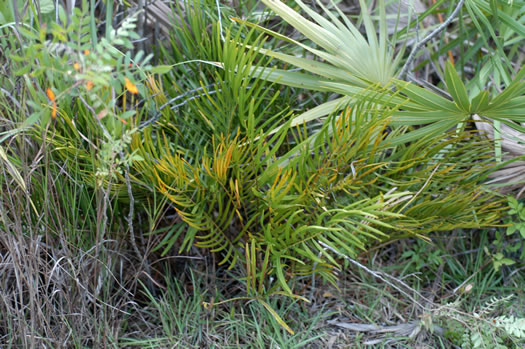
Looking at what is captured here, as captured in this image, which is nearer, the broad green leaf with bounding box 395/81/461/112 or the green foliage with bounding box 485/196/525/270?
the broad green leaf with bounding box 395/81/461/112

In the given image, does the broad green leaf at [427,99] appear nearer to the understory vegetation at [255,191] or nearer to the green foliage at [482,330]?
the understory vegetation at [255,191]

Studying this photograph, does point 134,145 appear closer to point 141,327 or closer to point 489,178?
point 141,327

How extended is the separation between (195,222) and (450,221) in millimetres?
686

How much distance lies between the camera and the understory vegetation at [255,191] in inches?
45.3

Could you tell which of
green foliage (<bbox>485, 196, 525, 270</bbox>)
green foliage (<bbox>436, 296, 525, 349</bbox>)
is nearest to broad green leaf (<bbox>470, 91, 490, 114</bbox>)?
green foliage (<bbox>485, 196, 525, 270</bbox>)

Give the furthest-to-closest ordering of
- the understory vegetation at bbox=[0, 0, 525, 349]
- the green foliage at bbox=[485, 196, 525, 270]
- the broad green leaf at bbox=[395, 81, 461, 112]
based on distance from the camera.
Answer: the green foliage at bbox=[485, 196, 525, 270], the broad green leaf at bbox=[395, 81, 461, 112], the understory vegetation at bbox=[0, 0, 525, 349]

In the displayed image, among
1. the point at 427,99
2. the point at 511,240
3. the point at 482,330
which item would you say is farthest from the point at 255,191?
the point at 511,240

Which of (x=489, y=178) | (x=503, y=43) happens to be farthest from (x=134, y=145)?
(x=503, y=43)

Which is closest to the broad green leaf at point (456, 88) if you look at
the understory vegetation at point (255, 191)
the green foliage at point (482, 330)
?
the understory vegetation at point (255, 191)

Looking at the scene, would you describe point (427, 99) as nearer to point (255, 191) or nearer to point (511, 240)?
point (255, 191)

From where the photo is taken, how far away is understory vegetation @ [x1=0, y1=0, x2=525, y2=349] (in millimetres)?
1150

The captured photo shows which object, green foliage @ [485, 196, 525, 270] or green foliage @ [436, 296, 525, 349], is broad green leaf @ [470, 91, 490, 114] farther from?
→ green foliage @ [436, 296, 525, 349]

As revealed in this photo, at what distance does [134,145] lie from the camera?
1.19 m

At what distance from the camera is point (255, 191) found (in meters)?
1.18
